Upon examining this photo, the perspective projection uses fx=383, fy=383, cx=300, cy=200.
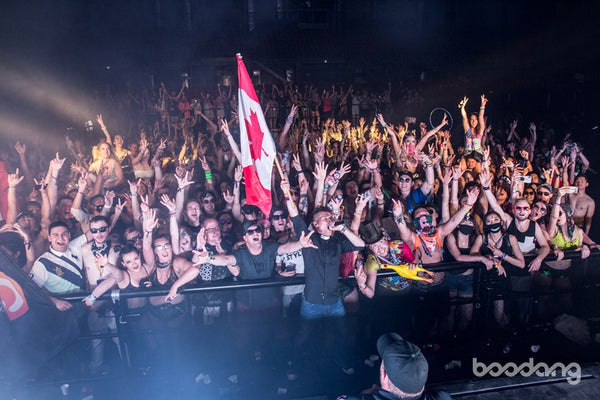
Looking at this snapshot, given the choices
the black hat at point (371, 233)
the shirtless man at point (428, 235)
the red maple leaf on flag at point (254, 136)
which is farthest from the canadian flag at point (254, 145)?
the shirtless man at point (428, 235)

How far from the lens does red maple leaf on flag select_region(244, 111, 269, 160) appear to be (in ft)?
14.1

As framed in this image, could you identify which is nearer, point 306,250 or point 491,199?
point 306,250

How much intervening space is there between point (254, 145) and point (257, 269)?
138 centimetres

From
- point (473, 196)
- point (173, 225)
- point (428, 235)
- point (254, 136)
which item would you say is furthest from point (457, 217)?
point (173, 225)

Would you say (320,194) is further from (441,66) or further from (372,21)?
(372,21)

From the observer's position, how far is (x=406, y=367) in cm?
225

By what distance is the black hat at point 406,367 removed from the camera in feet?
7.34

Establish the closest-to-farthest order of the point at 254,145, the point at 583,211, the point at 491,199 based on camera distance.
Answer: the point at 254,145, the point at 491,199, the point at 583,211

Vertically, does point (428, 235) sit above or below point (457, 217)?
below

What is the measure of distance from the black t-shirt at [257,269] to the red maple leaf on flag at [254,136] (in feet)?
3.36

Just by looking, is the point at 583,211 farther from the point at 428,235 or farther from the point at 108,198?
the point at 108,198

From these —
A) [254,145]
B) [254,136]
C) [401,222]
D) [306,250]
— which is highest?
[254,136]

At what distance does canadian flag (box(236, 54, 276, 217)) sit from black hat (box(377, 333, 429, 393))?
241cm

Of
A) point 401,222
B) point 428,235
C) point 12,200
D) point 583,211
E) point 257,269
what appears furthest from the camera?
point 583,211
